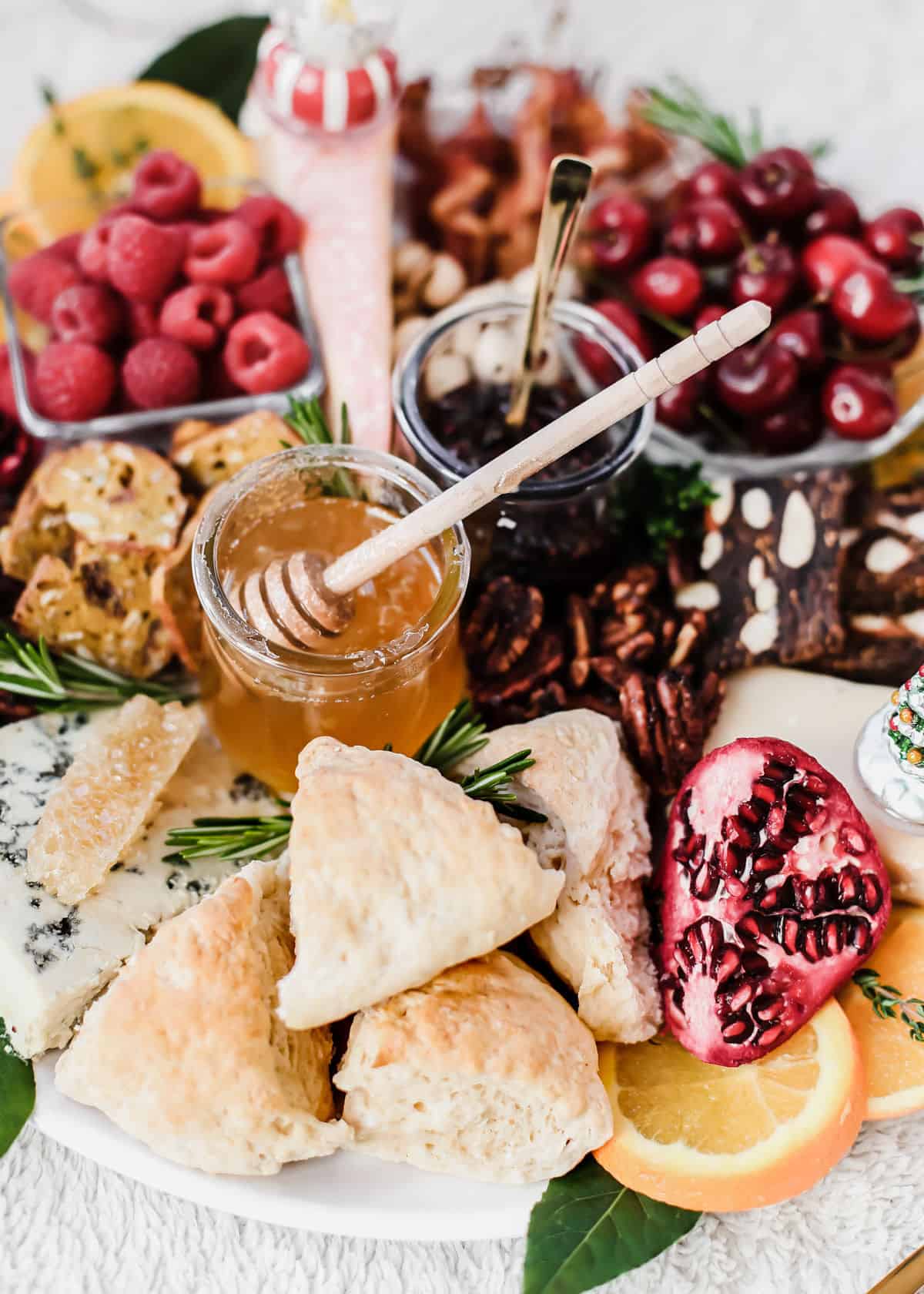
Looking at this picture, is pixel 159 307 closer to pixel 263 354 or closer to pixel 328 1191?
pixel 263 354

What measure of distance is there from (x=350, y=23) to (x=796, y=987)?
1.36 meters

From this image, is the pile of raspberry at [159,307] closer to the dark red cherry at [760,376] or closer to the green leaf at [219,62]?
the green leaf at [219,62]

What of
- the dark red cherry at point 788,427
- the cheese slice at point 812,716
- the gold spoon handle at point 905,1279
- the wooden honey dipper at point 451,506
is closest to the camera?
the wooden honey dipper at point 451,506

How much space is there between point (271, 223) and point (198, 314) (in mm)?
196

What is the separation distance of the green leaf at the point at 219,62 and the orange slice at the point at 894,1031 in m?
1.53

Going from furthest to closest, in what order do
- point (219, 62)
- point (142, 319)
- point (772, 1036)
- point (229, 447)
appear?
point (219, 62)
point (142, 319)
point (229, 447)
point (772, 1036)

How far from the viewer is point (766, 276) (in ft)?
4.91

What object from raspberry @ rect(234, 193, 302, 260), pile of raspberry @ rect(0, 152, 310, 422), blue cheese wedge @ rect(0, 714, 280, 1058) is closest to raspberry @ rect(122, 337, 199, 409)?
pile of raspberry @ rect(0, 152, 310, 422)

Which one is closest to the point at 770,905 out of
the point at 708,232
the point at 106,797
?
the point at 106,797

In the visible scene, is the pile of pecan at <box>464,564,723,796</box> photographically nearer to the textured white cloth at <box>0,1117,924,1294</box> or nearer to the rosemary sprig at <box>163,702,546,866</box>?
the rosemary sprig at <box>163,702,546,866</box>

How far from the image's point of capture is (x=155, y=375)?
138 centimetres

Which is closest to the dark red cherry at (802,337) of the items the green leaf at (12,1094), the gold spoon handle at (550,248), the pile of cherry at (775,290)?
the pile of cherry at (775,290)

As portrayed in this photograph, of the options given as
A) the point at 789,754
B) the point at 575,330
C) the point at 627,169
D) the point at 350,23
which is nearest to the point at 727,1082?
the point at 789,754

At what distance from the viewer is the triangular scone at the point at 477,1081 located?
916 millimetres
